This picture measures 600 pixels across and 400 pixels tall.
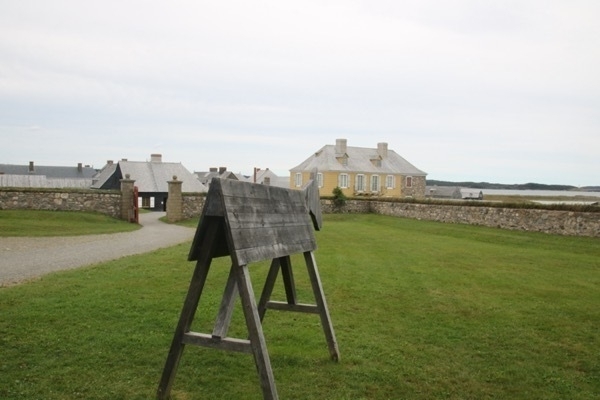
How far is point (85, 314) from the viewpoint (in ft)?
25.7

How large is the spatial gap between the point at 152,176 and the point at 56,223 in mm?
21968

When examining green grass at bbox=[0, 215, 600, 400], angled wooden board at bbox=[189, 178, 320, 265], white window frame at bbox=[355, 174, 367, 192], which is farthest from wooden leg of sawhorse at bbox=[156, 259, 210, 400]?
white window frame at bbox=[355, 174, 367, 192]

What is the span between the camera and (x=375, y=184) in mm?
60125

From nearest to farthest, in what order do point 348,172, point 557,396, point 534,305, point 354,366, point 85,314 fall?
1. point 557,396
2. point 354,366
3. point 85,314
4. point 534,305
5. point 348,172

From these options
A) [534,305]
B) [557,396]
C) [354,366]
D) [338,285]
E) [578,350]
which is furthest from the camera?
[338,285]

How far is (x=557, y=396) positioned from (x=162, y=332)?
520cm

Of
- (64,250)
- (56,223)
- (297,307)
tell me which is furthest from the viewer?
(56,223)

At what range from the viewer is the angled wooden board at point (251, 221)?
4.57m

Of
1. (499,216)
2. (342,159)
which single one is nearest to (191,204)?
(499,216)

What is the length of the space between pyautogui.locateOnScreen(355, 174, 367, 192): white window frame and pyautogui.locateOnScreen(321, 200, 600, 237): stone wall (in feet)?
58.8

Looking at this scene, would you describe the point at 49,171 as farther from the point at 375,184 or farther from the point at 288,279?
the point at 288,279

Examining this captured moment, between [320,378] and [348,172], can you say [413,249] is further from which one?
[348,172]

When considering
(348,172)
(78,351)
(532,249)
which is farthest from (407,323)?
(348,172)

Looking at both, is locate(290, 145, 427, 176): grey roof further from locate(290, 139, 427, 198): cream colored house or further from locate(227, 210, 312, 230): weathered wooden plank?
locate(227, 210, 312, 230): weathered wooden plank
